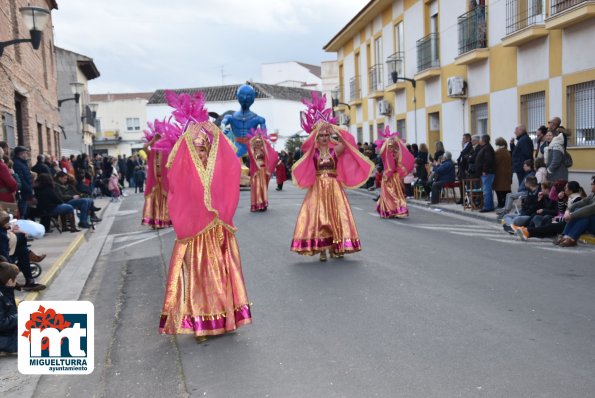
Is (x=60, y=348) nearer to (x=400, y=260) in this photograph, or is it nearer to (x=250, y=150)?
(x=400, y=260)

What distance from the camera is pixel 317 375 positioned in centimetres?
464

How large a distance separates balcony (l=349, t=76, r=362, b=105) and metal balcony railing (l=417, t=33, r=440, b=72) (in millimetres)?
9800

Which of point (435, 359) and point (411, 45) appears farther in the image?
point (411, 45)

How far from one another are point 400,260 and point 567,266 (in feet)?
7.08

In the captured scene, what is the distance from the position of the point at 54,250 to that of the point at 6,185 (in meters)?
1.48

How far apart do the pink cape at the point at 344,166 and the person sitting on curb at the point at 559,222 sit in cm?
348

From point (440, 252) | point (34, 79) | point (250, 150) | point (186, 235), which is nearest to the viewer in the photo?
point (186, 235)

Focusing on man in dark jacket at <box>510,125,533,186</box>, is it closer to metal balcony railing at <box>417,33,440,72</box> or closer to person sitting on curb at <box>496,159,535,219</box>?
person sitting on curb at <box>496,159,535,219</box>

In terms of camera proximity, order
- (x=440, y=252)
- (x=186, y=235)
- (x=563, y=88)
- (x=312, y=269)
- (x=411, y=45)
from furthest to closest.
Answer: (x=411, y=45)
(x=563, y=88)
(x=440, y=252)
(x=312, y=269)
(x=186, y=235)

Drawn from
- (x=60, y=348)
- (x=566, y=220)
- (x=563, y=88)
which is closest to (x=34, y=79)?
(x=563, y=88)

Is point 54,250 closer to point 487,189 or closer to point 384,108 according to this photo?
point 487,189

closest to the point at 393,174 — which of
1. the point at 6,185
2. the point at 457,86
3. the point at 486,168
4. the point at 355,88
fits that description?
the point at 486,168

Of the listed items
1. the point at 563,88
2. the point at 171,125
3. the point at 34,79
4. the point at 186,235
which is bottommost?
the point at 186,235

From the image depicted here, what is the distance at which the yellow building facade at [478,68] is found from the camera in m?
13.9
